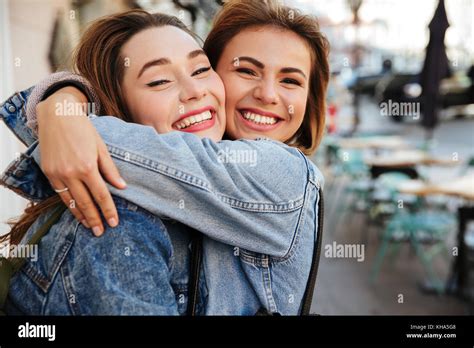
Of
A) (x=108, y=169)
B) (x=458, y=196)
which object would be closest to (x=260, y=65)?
(x=108, y=169)

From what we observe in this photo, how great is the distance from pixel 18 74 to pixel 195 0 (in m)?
0.94

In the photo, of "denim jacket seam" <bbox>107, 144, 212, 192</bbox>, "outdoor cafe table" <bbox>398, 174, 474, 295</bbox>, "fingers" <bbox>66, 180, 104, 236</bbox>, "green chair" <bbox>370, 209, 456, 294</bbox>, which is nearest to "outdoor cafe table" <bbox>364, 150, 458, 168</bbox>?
"green chair" <bbox>370, 209, 456, 294</bbox>

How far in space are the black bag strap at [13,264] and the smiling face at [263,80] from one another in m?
0.51

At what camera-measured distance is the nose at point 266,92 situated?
139 centimetres

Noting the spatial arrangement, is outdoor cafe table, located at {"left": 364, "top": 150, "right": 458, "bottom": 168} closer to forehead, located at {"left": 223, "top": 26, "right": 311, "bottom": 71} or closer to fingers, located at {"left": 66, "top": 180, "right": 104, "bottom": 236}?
forehead, located at {"left": 223, "top": 26, "right": 311, "bottom": 71}

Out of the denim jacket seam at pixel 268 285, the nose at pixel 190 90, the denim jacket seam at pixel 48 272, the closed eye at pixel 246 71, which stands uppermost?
the closed eye at pixel 246 71

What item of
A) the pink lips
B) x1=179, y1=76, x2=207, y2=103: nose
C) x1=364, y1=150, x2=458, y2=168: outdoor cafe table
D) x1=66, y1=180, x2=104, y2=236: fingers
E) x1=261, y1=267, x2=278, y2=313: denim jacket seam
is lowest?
x1=261, y1=267, x2=278, y2=313: denim jacket seam

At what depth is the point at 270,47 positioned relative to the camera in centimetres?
140

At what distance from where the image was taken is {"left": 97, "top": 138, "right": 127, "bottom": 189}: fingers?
43.1 inches

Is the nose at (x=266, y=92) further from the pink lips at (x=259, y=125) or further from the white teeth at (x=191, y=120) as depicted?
the white teeth at (x=191, y=120)

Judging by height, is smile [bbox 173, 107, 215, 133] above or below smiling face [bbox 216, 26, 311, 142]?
below

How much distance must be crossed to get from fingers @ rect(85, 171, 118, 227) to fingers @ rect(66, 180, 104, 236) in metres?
0.01

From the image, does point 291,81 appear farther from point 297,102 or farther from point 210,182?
point 210,182

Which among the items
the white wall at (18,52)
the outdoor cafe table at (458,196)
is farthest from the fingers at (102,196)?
the outdoor cafe table at (458,196)
